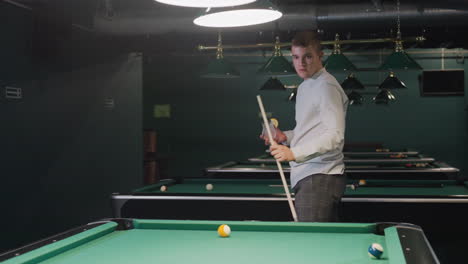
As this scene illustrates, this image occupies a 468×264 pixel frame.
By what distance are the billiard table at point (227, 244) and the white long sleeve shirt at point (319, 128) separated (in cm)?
58

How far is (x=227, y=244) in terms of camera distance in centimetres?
215

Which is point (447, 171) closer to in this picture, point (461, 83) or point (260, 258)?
point (260, 258)

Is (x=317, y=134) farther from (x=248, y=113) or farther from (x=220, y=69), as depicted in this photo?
(x=248, y=113)

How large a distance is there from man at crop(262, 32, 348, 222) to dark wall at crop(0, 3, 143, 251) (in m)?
3.32

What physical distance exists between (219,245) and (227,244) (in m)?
0.03

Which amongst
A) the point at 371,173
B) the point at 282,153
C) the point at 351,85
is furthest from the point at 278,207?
the point at 351,85

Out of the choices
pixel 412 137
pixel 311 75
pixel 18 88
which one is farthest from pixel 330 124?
pixel 412 137

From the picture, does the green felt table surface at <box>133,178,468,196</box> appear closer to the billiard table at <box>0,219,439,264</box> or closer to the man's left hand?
the man's left hand

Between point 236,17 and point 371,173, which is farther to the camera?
point 371,173

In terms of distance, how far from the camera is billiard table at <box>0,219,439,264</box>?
1.90 metres

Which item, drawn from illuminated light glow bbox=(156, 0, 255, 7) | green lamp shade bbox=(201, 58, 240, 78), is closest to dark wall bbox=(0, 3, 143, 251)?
green lamp shade bbox=(201, 58, 240, 78)

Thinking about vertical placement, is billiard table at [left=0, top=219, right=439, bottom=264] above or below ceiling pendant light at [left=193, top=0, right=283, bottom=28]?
below

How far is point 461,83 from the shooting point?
10109mm

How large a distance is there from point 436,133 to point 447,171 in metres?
5.17
